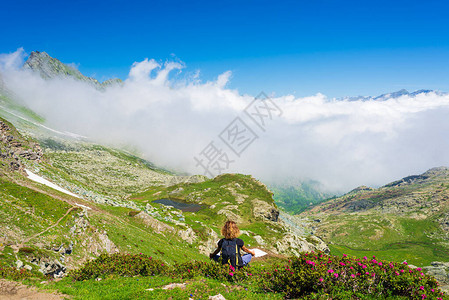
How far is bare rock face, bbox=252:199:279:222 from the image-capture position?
15412 centimetres

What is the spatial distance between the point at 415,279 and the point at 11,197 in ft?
160

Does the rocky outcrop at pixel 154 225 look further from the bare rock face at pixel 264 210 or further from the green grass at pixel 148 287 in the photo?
the bare rock face at pixel 264 210

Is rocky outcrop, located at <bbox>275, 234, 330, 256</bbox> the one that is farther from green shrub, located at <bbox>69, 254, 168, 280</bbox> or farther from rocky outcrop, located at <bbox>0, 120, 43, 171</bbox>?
rocky outcrop, located at <bbox>0, 120, 43, 171</bbox>

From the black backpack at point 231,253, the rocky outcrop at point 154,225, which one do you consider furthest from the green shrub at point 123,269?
the rocky outcrop at point 154,225

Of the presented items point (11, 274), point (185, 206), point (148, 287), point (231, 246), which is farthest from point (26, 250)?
point (185, 206)

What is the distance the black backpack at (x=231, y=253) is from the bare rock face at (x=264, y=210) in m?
142

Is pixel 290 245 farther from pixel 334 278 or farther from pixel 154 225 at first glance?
pixel 334 278

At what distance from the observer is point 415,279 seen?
41.2 ft

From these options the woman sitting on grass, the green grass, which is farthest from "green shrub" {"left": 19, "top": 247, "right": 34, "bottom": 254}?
the woman sitting on grass

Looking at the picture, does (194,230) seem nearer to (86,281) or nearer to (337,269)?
(86,281)

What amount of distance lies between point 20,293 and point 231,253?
1572 cm

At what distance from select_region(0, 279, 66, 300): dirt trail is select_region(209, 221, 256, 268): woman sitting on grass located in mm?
11669

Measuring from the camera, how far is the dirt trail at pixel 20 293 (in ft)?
51.8

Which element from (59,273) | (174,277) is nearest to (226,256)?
(174,277)
